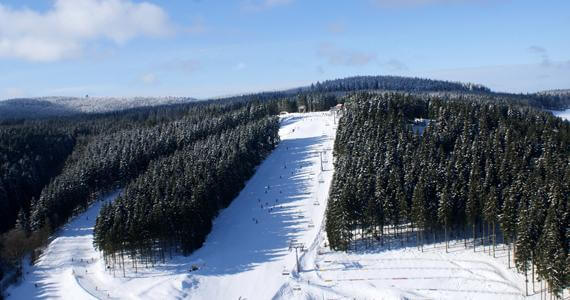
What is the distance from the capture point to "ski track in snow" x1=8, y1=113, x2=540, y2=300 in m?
59.8

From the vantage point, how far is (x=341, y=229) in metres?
72.2

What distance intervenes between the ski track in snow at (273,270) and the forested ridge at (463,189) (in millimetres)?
3875

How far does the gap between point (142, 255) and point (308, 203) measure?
32.5m

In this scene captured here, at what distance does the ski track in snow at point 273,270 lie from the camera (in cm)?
5978

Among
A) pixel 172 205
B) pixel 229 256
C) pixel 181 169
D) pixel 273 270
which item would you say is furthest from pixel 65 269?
pixel 273 270

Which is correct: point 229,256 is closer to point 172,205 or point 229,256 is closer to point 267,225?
point 172,205

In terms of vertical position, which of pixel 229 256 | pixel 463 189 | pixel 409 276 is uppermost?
pixel 463 189

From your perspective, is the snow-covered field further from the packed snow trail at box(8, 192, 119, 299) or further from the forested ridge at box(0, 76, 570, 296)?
the packed snow trail at box(8, 192, 119, 299)

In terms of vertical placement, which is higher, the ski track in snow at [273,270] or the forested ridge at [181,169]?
the forested ridge at [181,169]

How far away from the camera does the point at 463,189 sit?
70.5 meters

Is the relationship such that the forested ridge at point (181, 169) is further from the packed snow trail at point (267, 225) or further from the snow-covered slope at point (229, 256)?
the packed snow trail at point (267, 225)

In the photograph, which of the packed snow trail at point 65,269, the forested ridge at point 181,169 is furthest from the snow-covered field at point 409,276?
the packed snow trail at point 65,269

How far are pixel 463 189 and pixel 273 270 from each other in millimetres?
28764

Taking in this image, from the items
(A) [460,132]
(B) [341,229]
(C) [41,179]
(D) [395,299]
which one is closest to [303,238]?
(B) [341,229]
